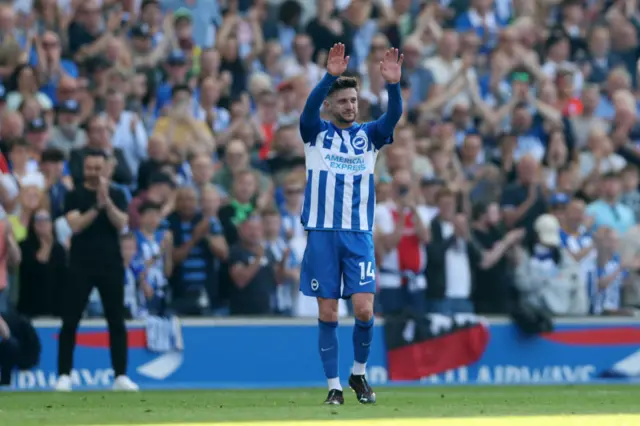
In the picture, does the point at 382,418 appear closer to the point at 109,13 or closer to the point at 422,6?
the point at 109,13

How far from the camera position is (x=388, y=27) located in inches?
843

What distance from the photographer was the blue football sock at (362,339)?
37.9ft

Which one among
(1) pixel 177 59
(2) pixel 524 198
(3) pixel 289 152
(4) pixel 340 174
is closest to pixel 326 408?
(4) pixel 340 174

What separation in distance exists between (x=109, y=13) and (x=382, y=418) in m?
11.2

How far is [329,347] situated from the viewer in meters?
11.5

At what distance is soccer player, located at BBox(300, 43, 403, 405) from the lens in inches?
451

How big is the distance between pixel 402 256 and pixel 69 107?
168 inches

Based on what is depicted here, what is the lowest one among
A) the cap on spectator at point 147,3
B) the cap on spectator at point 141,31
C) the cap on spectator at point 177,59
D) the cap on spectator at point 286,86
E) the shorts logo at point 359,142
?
the shorts logo at point 359,142

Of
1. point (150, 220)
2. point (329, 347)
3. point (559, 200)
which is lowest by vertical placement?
point (329, 347)

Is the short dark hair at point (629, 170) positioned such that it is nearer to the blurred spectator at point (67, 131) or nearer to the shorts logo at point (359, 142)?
the blurred spectator at point (67, 131)

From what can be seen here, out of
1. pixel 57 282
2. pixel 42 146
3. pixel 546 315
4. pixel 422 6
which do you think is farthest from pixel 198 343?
pixel 422 6

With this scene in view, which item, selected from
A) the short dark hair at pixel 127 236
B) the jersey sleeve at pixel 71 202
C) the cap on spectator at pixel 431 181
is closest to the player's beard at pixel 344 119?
the jersey sleeve at pixel 71 202

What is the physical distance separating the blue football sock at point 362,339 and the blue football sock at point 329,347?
167mm

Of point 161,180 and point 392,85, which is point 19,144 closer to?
point 161,180
